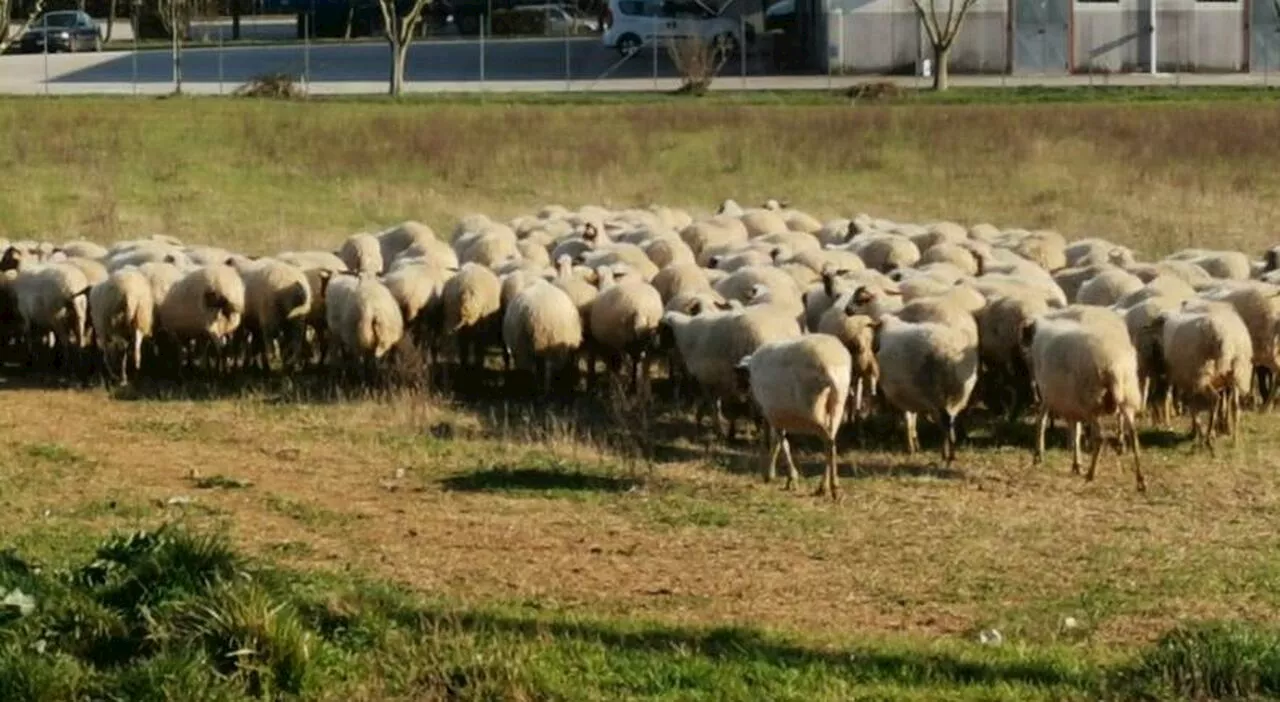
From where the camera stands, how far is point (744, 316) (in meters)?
17.8

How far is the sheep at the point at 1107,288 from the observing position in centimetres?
1999

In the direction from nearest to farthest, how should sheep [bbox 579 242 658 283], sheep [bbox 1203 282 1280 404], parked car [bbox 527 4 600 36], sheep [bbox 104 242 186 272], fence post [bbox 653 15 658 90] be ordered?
sheep [bbox 1203 282 1280 404]
sheep [bbox 579 242 658 283]
sheep [bbox 104 242 186 272]
fence post [bbox 653 15 658 90]
parked car [bbox 527 4 600 36]

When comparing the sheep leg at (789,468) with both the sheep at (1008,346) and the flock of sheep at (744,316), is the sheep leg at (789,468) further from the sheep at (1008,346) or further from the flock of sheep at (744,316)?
the sheep at (1008,346)

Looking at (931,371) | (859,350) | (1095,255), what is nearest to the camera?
(931,371)

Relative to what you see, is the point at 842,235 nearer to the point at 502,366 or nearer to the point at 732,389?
the point at 502,366

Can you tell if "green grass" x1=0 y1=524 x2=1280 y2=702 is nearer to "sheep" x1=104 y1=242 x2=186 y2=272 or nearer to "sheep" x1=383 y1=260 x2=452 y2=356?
"sheep" x1=383 y1=260 x2=452 y2=356

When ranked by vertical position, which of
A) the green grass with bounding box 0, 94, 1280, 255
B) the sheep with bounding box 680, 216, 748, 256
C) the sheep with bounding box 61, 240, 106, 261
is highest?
the green grass with bounding box 0, 94, 1280, 255

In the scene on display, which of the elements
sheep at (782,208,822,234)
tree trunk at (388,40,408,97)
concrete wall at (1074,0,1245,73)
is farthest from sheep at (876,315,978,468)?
concrete wall at (1074,0,1245,73)

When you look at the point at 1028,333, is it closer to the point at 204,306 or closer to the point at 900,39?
the point at 204,306

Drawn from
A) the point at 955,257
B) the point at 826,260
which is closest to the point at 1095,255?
the point at 955,257

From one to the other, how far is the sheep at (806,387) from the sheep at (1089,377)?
1593mm

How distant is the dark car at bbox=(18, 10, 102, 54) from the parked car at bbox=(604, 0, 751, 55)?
21.4 metres

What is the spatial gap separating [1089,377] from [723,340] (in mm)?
3333

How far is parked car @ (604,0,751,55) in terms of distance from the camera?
6794 centimetres
